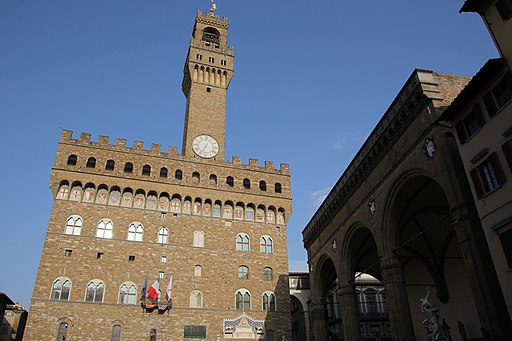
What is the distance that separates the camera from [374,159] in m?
20.7

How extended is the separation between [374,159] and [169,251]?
17988mm

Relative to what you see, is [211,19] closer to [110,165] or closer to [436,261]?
[110,165]

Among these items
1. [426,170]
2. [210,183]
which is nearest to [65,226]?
[210,183]

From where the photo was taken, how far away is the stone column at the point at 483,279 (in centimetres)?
1213

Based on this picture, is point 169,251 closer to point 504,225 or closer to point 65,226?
point 65,226

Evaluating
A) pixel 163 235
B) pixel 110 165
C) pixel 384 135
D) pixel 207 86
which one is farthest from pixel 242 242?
pixel 384 135

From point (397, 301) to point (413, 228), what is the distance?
22.6 ft

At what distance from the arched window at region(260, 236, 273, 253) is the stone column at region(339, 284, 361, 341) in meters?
11.3

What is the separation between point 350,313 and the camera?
23.2 meters

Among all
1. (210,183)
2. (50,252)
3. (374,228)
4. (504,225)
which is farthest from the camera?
(210,183)

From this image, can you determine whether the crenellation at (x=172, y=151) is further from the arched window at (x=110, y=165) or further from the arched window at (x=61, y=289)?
the arched window at (x=61, y=289)

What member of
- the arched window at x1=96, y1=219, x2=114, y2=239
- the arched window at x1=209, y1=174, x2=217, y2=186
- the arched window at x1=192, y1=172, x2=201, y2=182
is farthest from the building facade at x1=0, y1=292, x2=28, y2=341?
the arched window at x1=209, y1=174, x2=217, y2=186

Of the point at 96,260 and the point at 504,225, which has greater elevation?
the point at 96,260

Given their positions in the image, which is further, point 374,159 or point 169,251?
point 169,251
